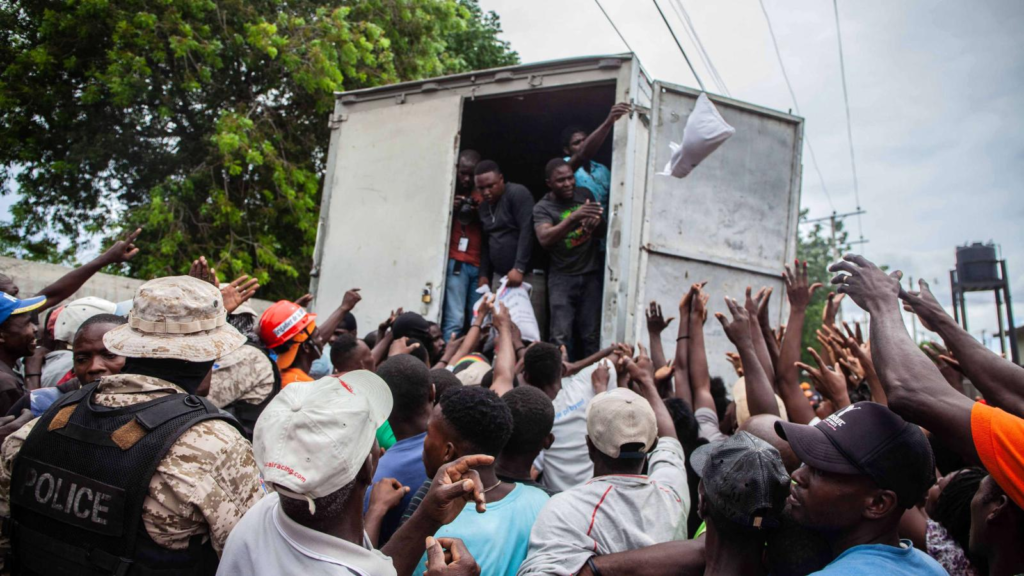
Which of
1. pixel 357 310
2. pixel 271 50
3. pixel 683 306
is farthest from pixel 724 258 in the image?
pixel 271 50

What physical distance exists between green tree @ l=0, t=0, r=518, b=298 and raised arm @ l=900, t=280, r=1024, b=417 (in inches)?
395

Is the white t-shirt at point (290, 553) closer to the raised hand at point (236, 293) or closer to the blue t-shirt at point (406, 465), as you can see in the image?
the blue t-shirt at point (406, 465)

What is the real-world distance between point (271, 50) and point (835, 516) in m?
10.7

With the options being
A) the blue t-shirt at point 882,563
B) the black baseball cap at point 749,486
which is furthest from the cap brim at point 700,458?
the blue t-shirt at point 882,563

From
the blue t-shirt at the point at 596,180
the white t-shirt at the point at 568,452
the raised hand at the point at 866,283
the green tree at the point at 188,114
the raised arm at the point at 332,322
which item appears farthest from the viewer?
the green tree at the point at 188,114

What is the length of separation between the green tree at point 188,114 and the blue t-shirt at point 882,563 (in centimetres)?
1017

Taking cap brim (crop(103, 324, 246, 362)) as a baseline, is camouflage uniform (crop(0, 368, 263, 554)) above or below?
below

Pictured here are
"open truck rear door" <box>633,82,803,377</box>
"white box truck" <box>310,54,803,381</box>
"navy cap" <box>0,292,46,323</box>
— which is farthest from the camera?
"open truck rear door" <box>633,82,803,377</box>

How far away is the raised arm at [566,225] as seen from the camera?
5305mm

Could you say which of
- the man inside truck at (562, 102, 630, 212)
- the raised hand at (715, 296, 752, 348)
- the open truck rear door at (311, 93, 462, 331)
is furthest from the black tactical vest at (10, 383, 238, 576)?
the man inside truck at (562, 102, 630, 212)

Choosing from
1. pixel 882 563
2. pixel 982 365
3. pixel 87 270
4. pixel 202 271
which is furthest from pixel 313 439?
pixel 87 270

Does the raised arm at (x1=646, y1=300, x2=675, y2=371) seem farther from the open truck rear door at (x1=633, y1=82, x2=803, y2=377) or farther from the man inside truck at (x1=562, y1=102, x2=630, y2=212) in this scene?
the man inside truck at (x1=562, y1=102, x2=630, y2=212)

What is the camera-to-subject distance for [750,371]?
279 cm

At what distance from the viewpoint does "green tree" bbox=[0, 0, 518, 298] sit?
33.1 ft
